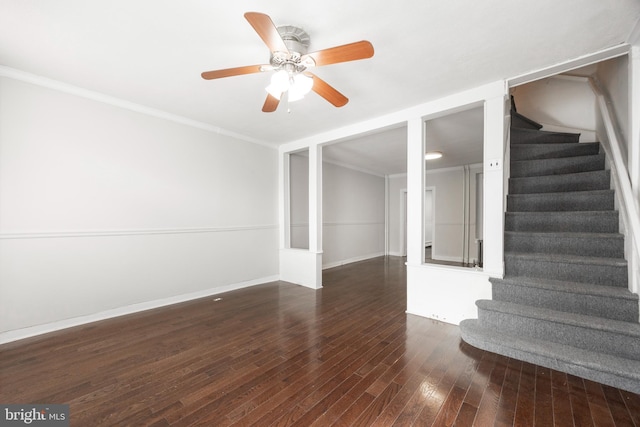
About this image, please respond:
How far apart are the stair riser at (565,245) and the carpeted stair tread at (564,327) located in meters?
0.75

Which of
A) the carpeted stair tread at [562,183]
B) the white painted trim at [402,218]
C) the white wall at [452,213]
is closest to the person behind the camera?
the carpeted stair tread at [562,183]

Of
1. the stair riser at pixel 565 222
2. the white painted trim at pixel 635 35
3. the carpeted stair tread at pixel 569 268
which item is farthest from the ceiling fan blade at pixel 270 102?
the stair riser at pixel 565 222

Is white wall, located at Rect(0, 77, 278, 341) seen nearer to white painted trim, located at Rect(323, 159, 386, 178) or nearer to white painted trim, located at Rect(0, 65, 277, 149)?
white painted trim, located at Rect(0, 65, 277, 149)

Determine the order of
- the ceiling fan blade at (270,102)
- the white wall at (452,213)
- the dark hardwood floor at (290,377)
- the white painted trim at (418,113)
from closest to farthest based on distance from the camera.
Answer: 1. the dark hardwood floor at (290,377)
2. the ceiling fan blade at (270,102)
3. the white painted trim at (418,113)
4. the white wall at (452,213)

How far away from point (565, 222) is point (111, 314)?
5.31 metres

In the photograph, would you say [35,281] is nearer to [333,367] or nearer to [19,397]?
[19,397]

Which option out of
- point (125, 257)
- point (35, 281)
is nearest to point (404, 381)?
point (125, 257)

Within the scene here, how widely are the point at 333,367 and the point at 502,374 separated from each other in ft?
4.22

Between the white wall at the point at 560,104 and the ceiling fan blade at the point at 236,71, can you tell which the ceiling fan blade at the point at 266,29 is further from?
the white wall at the point at 560,104

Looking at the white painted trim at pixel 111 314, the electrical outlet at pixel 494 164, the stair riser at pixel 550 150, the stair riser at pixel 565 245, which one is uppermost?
the stair riser at pixel 550 150

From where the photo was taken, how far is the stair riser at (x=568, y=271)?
230 cm

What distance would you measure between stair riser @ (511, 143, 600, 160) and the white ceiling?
1.59 metres

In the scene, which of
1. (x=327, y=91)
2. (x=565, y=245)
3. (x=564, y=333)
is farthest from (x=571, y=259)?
(x=327, y=91)

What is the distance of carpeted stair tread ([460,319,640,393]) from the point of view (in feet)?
5.82
